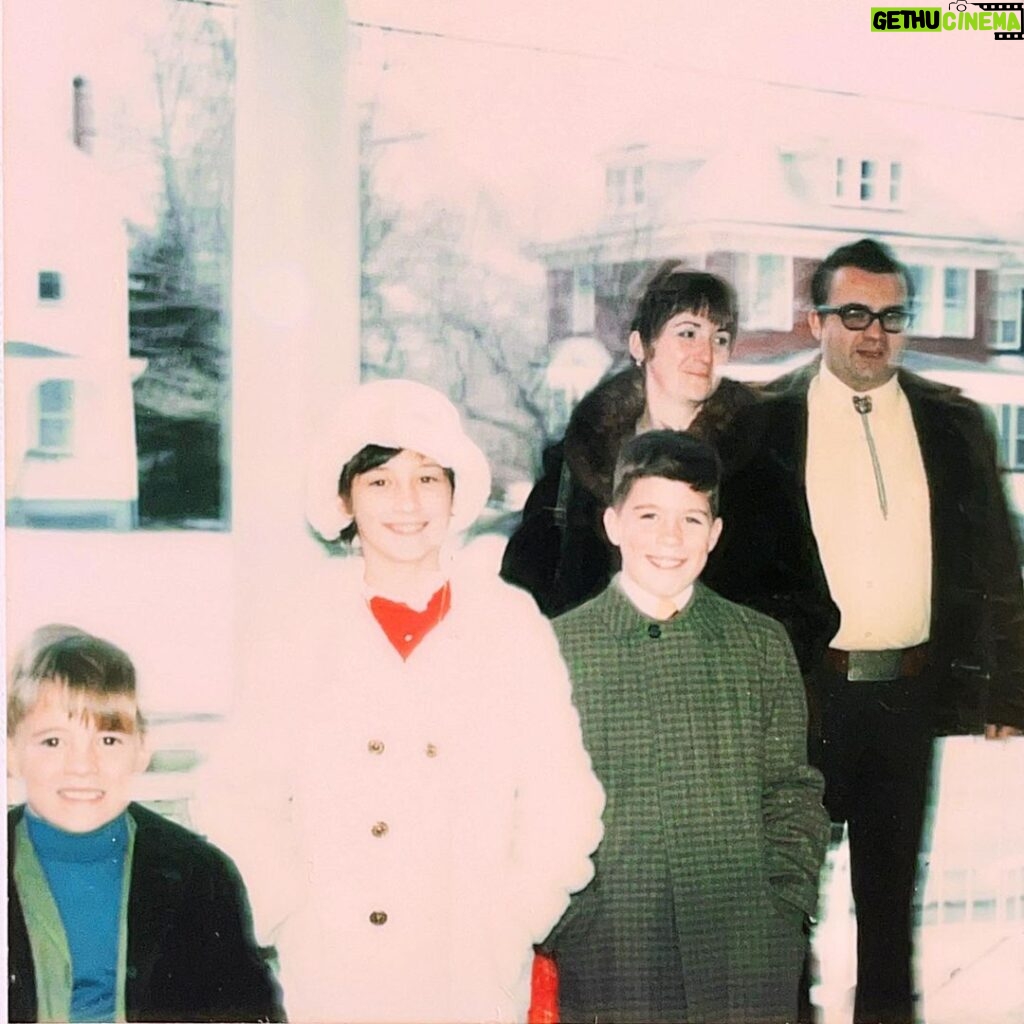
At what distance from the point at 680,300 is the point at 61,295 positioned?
1.27m

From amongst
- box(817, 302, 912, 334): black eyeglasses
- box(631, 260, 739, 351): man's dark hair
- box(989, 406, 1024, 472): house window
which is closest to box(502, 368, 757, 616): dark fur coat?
box(631, 260, 739, 351): man's dark hair

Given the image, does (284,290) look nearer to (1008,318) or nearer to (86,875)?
(86,875)

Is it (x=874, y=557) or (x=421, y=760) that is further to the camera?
(x=874, y=557)

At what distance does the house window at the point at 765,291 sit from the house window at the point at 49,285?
4.58ft

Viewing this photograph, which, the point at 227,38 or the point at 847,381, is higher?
the point at 227,38

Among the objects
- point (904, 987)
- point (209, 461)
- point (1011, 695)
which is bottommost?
point (904, 987)

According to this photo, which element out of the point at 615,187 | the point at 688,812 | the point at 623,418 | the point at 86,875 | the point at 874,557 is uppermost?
the point at 615,187

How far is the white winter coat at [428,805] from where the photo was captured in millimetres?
2838

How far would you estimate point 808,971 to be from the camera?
9.77 ft

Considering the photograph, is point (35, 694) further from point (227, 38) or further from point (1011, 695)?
point (1011, 695)

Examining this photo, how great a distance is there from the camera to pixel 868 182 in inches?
117

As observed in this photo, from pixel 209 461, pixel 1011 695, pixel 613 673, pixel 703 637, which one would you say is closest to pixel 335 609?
pixel 209 461

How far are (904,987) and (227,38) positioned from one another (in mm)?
2451

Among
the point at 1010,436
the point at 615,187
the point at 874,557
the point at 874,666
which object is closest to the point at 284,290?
the point at 615,187
